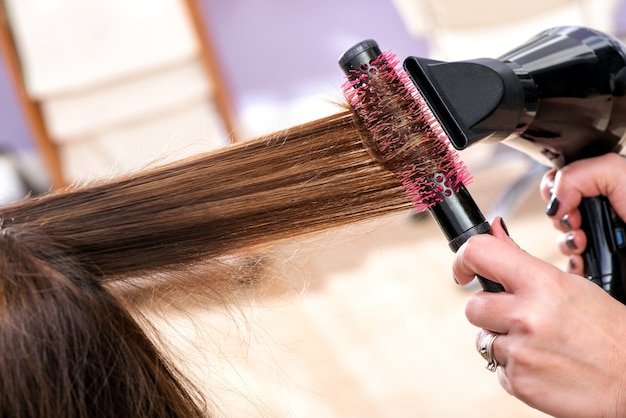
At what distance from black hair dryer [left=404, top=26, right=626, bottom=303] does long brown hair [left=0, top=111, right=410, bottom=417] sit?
84 millimetres

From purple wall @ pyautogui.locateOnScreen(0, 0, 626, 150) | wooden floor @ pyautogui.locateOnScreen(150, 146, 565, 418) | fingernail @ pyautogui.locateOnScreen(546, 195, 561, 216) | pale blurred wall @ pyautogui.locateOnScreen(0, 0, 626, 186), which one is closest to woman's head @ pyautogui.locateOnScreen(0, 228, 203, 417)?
wooden floor @ pyautogui.locateOnScreen(150, 146, 565, 418)

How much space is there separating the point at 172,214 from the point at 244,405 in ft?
3.60

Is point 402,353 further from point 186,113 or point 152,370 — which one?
point 186,113

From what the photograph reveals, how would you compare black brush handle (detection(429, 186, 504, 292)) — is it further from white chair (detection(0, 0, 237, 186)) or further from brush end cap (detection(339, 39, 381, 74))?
white chair (detection(0, 0, 237, 186))

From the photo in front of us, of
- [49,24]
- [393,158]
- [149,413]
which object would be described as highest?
[49,24]

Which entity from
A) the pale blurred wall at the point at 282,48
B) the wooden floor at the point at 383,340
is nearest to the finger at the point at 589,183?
the wooden floor at the point at 383,340

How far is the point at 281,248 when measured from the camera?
68 cm

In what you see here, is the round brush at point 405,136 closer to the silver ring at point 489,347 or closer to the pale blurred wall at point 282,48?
the silver ring at point 489,347

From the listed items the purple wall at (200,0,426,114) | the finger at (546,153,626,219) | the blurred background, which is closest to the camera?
the finger at (546,153,626,219)

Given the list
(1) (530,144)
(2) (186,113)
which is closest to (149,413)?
(1) (530,144)

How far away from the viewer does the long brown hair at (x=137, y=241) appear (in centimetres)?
52

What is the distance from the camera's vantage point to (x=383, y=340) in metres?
1.66

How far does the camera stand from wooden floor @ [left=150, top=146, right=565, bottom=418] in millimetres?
1407

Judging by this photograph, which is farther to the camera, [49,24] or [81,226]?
[49,24]
